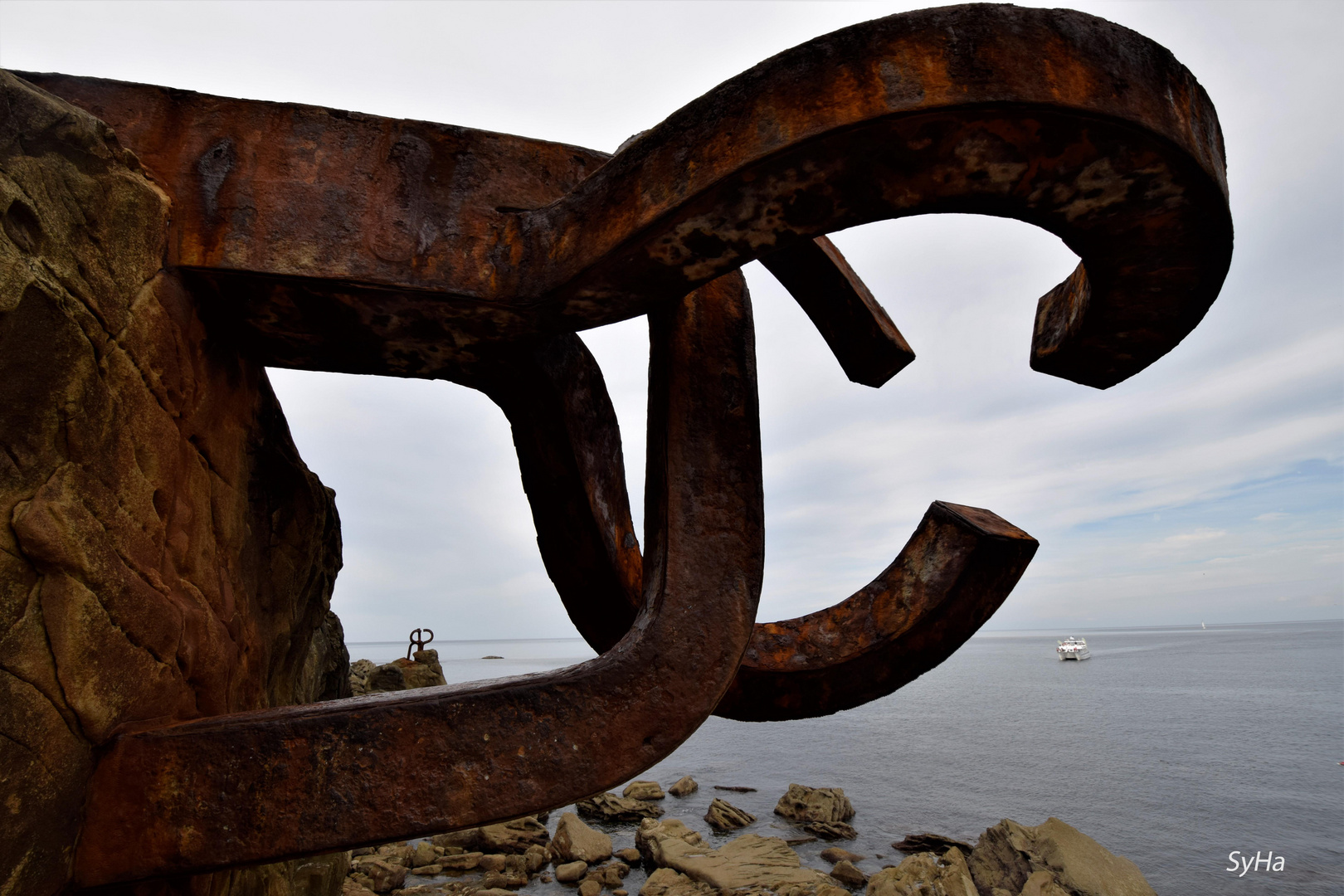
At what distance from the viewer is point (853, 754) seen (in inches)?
583

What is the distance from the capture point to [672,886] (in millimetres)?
6168

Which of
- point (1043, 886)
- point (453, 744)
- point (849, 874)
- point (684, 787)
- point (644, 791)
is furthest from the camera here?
point (684, 787)

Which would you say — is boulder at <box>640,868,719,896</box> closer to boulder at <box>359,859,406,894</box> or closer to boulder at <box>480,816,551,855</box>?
boulder at <box>480,816,551,855</box>

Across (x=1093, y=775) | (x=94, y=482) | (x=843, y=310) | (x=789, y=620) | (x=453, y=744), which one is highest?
(x=843, y=310)

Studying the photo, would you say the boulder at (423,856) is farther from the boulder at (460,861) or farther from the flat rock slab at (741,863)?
the flat rock slab at (741,863)

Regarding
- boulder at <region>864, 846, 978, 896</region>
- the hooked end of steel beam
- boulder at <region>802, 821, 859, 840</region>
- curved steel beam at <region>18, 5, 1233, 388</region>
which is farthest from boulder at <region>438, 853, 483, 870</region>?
the hooked end of steel beam

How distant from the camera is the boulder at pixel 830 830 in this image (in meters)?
8.54

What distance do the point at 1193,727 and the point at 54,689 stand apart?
22098 mm

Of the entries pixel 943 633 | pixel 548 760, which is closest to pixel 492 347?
pixel 548 760

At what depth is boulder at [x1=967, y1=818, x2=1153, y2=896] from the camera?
5949 mm

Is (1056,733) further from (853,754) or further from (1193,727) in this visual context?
(853,754)

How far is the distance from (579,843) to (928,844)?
3.80m

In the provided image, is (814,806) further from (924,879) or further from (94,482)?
(94,482)

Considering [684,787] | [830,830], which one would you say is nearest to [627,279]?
[830,830]
